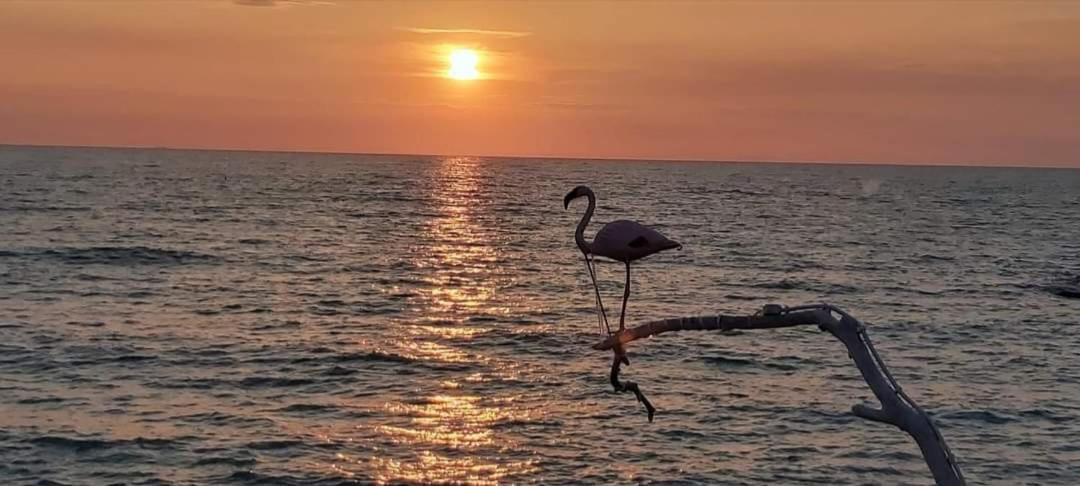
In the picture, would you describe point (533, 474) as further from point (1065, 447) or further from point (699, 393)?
point (1065, 447)

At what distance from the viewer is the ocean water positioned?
2616 centimetres

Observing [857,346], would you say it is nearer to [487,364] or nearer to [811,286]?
[487,364]

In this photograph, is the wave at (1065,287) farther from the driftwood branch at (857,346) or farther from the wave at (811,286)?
the driftwood branch at (857,346)

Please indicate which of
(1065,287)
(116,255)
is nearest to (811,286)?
(1065,287)

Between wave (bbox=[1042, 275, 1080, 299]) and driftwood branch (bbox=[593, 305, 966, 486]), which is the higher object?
driftwood branch (bbox=[593, 305, 966, 486])

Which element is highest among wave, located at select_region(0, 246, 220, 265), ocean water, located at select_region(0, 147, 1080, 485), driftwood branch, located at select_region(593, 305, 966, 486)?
driftwood branch, located at select_region(593, 305, 966, 486)

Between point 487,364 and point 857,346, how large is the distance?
29.5 meters

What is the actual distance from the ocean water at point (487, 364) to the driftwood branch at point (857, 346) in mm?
16633

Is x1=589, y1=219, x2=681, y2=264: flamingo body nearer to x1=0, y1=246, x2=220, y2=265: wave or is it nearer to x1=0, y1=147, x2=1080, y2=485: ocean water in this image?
x1=0, y1=147, x2=1080, y2=485: ocean water

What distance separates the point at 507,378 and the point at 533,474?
33.2 feet

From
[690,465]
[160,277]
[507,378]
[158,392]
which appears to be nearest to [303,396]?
[158,392]

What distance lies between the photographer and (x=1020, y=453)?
27.4 meters

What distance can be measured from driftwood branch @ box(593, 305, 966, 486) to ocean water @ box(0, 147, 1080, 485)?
1663 cm

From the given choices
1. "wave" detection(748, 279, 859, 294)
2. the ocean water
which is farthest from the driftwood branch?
"wave" detection(748, 279, 859, 294)
